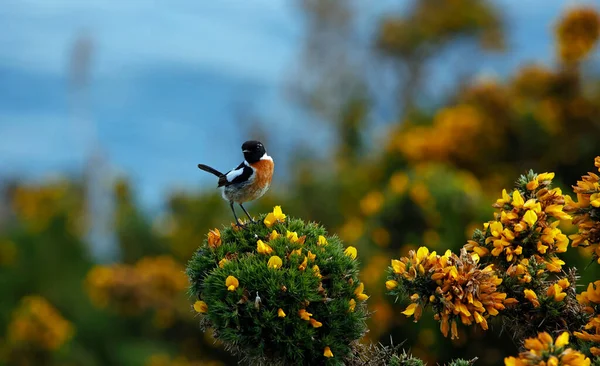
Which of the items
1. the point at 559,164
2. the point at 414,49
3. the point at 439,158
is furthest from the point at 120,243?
the point at 414,49

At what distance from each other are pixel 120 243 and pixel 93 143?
8.20m

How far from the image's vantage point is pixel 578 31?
9.68 meters

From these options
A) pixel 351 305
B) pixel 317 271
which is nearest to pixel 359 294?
pixel 351 305

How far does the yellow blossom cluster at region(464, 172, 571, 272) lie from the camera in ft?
10.9

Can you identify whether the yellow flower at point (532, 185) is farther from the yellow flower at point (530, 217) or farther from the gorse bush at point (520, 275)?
the yellow flower at point (530, 217)

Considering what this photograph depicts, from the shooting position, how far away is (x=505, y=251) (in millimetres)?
3385

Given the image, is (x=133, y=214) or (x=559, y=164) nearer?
(x=559, y=164)

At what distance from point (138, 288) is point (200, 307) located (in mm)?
7292

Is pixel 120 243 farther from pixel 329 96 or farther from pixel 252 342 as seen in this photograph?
pixel 329 96

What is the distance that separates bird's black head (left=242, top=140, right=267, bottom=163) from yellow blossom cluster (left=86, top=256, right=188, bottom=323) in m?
6.62

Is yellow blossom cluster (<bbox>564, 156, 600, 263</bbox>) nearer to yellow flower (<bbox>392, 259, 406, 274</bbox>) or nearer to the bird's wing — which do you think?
yellow flower (<bbox>392, 259, 406, 274</bbox>)

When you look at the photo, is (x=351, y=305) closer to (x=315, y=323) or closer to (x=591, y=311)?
(x=315, y=323)

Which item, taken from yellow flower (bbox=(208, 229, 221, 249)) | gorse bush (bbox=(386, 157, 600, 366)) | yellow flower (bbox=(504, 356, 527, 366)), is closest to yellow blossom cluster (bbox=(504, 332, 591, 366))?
yellow flower (bbox=(504, 356, 527, 366))

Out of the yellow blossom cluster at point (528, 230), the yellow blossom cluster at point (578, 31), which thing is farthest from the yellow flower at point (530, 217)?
the yellow blossom cluster at point (578, 31)
